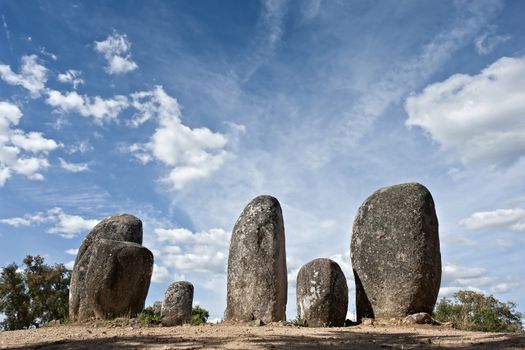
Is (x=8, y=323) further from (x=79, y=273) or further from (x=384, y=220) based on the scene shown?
(x=384, y=220)

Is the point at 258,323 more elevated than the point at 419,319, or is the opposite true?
the point at 419,319

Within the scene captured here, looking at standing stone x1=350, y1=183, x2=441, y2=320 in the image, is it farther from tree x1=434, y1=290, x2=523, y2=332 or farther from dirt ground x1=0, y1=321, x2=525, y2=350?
tree x1=434, y1=290, x2=523, y2=332

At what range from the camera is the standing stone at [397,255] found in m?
15.3

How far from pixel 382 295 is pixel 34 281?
25.4m

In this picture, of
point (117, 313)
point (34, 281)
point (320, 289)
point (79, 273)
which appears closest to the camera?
point (320, 289)

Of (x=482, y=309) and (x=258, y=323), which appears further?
(x=482, y=309)

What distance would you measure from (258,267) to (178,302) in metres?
6.94

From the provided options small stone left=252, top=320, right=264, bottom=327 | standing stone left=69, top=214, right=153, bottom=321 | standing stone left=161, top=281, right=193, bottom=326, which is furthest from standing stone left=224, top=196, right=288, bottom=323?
standing stone left=161, top=281, right=193, bottom=326

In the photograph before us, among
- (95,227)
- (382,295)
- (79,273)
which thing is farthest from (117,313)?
(382,295)

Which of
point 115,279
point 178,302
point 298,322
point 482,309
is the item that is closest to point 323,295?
point 298,322

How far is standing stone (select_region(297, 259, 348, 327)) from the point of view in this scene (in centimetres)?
1454

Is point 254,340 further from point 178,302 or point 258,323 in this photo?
point 178,302

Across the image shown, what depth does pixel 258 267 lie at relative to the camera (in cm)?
1554

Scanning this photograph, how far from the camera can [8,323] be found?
33875mm
